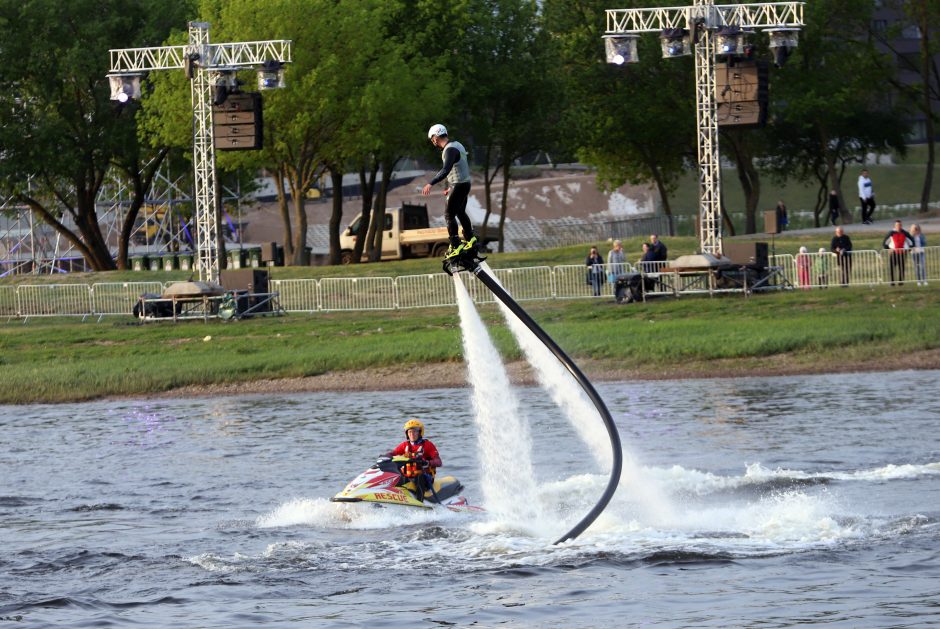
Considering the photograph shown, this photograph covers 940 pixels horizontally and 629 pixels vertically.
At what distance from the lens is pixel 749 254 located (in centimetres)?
4412

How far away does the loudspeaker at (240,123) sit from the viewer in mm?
46625

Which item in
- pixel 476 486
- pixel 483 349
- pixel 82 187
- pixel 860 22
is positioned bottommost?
pixel 476 486

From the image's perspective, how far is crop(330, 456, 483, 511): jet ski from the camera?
20.6 m

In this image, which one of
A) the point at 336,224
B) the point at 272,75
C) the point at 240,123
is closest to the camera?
the point at 272,75

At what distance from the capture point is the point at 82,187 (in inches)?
2712

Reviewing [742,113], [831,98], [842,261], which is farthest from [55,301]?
[831,98]

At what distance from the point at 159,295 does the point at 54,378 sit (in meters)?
9.02

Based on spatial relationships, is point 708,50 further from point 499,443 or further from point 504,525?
point 504,525

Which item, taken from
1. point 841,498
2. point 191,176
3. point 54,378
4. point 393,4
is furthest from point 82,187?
point 841,498

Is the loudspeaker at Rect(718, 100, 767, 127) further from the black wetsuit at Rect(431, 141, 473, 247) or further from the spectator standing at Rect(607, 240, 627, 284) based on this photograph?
the black wetsuit at Rect(431, 141, 473, 247)

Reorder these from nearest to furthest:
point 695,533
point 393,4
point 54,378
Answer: point 695,533 → point 54,378 → point 393,4

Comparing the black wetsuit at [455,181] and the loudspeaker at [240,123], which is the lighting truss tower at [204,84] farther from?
the black wetsuit at [455,181]

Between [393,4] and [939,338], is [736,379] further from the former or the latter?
[393,4]

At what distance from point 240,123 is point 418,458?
1088 inches
